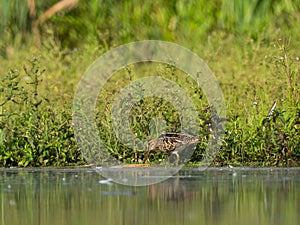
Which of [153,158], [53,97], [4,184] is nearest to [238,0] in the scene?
[53,97]

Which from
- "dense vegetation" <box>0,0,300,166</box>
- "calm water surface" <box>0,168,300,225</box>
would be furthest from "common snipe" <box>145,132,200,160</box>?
"calm water surface" <box>0,168,300,225</box>

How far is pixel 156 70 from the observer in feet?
31.9

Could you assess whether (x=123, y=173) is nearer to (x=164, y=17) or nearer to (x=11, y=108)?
(x=11, y=108)

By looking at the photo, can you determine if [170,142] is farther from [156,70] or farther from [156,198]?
[156,198]

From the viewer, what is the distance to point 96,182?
283 inches

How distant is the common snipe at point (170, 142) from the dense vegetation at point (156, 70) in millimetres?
109

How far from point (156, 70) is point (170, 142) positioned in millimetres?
1594

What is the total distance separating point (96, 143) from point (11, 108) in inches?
63.5

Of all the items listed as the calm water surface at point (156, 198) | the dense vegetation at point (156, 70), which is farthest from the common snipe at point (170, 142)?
the calm water surface at point (156, 198)

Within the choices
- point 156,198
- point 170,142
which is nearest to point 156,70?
point 170,142

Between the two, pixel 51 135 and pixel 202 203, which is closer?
pixel 202 203

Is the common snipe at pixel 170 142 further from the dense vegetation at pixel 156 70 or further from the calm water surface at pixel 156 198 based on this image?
the calm water surface at pixel 156 198

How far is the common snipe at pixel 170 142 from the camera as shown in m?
8.22

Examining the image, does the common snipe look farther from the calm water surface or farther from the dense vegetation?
the calm water surface
